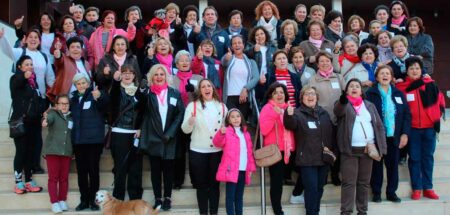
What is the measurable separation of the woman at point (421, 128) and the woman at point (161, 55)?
322 centimetres

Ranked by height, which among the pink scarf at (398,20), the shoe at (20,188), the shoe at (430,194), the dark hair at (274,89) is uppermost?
the pink scarf at (398,20)

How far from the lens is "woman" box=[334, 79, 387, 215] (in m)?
5.86

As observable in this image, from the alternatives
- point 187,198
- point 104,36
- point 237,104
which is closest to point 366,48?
point 237,104

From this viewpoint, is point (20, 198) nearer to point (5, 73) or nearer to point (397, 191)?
point (5, 73)

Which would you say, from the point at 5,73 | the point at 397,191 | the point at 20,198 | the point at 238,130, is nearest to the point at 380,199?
the point at 397,191

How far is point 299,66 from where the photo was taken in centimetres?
671

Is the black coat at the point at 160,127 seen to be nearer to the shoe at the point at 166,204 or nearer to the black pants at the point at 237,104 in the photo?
the shoe at the point at 166,204

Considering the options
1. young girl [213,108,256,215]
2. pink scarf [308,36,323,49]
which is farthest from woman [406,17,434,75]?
young girl [213,108,256,215]

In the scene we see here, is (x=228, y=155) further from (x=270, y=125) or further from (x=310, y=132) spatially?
(x=310, y=132)

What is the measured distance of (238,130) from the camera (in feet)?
→ 18.9

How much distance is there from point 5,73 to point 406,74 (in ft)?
23.3

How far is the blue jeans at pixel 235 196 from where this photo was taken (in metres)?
5.65

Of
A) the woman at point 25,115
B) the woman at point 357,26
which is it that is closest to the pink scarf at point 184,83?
the woman at point 25,115

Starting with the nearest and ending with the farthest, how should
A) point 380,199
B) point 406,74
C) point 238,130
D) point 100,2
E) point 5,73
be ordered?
point 238,130
point 380,199
point 406,74
point 5,73
point 100,2
